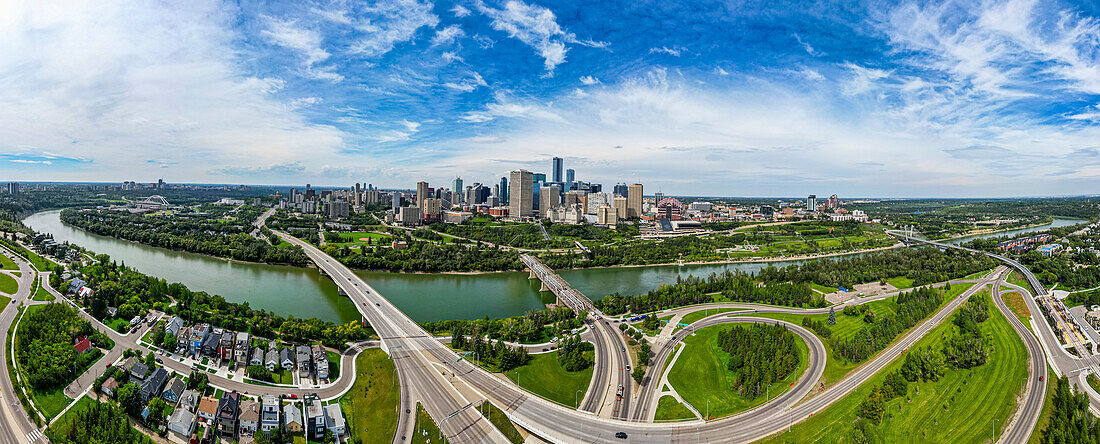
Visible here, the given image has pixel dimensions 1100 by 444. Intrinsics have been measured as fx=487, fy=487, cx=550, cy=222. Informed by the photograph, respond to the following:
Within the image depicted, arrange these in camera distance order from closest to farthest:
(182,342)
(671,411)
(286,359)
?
(671,411), (286,359), (182,342)

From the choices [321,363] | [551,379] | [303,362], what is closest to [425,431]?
[551,379]

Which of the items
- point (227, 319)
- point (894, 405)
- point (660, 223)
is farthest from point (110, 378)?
point (660, 223)

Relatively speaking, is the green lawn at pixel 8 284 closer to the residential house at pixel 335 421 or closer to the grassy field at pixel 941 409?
the residential house at pixel 335 421

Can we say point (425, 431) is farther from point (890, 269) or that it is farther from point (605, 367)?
point (890, 269)

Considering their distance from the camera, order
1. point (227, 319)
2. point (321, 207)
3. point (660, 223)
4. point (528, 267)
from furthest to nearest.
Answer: point (321, 207) → point (660, 223) → point (528, 267) → point (227, 319)

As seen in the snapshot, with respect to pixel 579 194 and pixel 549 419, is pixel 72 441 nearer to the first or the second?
pixel 549 419

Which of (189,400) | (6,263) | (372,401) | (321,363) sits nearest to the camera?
(189,400)

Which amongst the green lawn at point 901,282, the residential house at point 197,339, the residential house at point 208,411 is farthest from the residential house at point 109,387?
the green lawn at point 901,282
